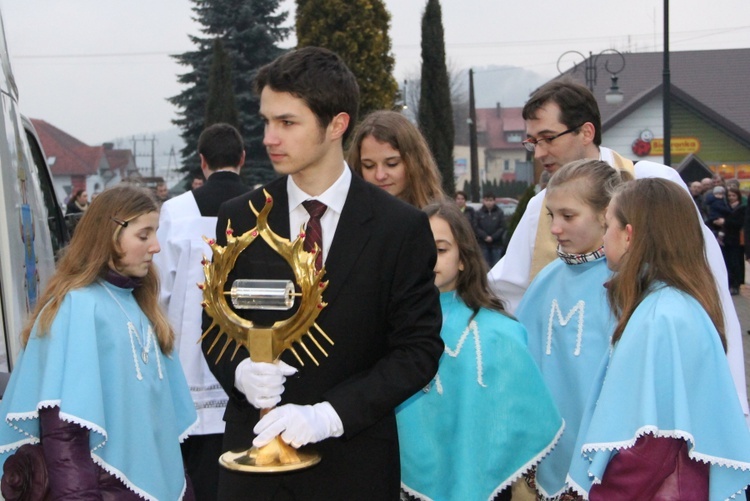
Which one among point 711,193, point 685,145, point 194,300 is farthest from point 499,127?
point 194,300

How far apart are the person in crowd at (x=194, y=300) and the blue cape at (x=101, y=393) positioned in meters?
2.09

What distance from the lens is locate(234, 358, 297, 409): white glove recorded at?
2861 mm

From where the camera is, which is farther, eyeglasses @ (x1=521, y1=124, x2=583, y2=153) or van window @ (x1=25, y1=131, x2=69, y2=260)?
van window @ (x1=25, y1=131, x2=69, y2=260)

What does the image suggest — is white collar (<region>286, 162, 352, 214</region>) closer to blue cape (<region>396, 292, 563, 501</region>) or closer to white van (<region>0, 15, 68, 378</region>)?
blue cape (<region>396, 292, 563, 501</region>)

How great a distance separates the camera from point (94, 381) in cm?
383

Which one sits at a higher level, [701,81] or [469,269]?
[701,81]

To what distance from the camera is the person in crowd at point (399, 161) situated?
5.16 m

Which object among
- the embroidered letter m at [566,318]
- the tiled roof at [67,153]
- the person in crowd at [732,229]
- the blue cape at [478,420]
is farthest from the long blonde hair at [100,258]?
the tiled roof at [67,153]

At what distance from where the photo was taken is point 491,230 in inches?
782

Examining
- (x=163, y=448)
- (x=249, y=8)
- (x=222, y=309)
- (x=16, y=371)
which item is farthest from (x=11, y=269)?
(x=249, y=8)

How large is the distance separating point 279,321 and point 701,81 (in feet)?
152

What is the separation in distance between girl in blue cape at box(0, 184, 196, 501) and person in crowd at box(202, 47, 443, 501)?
0.77m

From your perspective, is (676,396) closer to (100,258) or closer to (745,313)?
(100,258)

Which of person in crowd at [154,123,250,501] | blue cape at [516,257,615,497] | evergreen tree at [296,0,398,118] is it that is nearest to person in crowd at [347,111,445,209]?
blue cape at [516,257,615,497]
